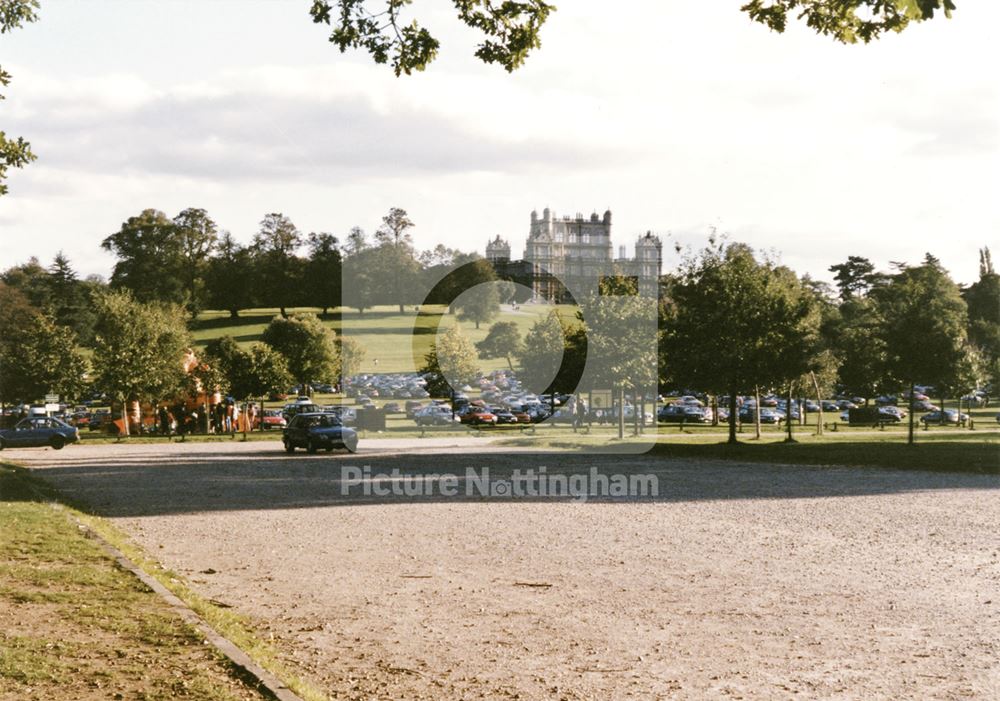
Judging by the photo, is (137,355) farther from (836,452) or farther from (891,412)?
(891,412)

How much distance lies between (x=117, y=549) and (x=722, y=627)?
801cm

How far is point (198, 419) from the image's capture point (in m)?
60.7

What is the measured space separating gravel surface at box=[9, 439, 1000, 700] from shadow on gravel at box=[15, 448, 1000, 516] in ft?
0.78

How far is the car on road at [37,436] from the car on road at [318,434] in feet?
39.4

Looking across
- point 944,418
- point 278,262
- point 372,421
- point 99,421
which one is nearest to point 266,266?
point 278,262

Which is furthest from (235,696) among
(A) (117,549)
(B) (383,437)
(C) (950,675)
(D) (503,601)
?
(B) (383,437)

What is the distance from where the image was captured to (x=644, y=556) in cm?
1315

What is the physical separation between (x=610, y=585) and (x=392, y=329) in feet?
273

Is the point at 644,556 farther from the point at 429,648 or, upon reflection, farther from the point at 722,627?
the point at 429,648

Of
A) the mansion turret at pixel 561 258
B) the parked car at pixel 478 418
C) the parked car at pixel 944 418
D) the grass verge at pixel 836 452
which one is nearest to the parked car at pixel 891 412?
the parked car at pixel 944 418

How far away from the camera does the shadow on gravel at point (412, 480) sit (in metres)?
20.6

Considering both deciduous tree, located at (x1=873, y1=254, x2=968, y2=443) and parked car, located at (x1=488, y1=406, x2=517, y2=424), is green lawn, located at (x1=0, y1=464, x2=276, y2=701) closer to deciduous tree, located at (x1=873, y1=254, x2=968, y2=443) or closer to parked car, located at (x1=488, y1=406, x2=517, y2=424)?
deciduous tree, located at (x1=873, y1=254, x2=968, y2=443)

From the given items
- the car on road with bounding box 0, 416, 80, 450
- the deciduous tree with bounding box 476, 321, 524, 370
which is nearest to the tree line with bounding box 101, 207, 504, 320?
the deciduous tree with bounding box 476, 321, 524, 370

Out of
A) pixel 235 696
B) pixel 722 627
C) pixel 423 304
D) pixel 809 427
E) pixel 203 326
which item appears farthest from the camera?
pixel 203 326
